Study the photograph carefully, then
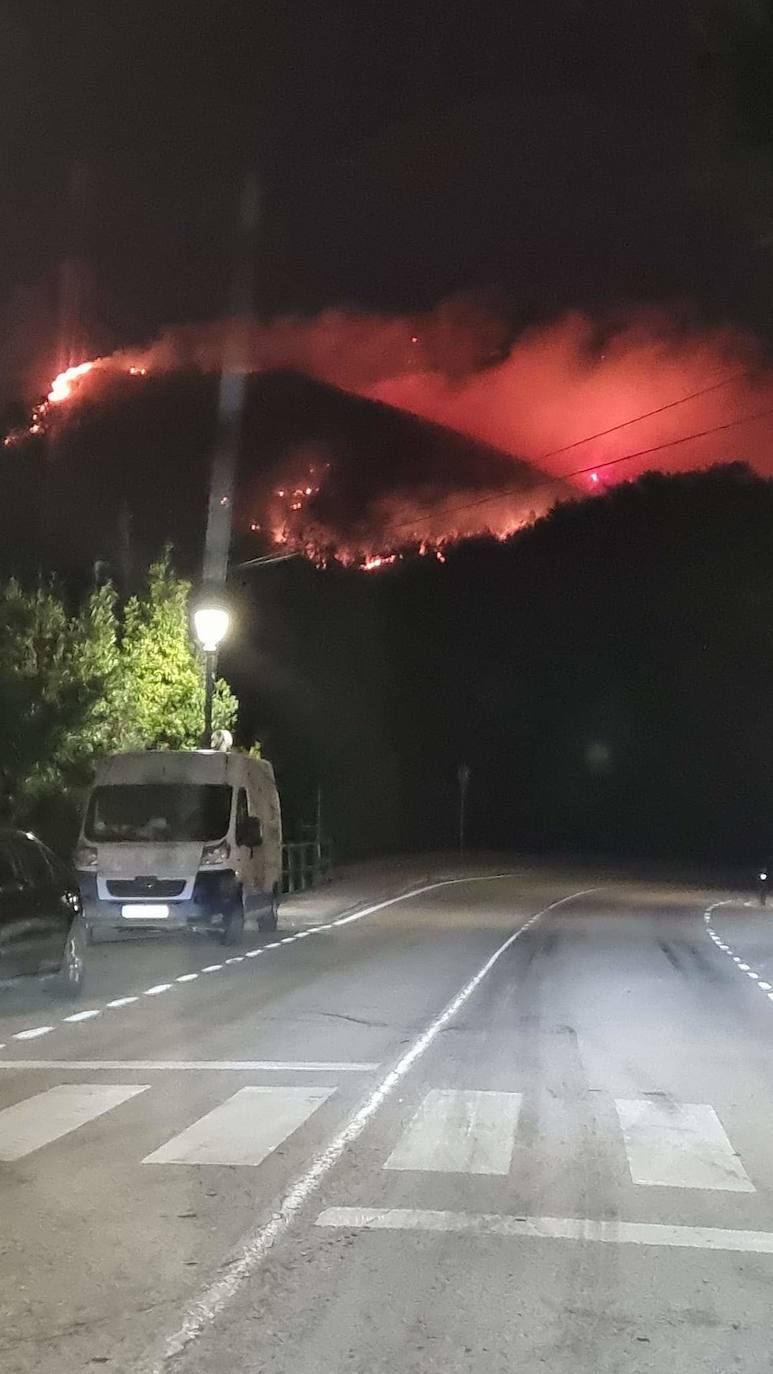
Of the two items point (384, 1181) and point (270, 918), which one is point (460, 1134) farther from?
point (270, 918)

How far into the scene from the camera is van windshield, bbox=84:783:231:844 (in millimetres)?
21344

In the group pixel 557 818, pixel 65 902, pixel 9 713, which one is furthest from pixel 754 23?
pixel 557 818

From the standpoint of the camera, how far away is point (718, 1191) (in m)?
7.90

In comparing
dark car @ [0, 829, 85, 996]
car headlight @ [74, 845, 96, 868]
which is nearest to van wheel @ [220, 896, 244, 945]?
car headlight @ [74, 845, 96, 868]

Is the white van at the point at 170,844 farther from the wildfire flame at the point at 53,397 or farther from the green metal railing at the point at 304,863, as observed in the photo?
the wildfire flame at the point at 53,397

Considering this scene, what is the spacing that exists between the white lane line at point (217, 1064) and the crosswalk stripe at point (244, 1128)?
34.9 inches

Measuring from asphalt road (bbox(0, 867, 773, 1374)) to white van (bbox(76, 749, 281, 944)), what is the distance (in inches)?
150

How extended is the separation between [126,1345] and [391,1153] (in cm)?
330

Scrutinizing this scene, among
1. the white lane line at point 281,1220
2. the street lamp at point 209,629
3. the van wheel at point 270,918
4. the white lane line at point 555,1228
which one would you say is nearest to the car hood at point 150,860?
the van wheel at point 270,918

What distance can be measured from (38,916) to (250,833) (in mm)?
7210

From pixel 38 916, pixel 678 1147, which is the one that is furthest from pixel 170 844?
pixel 678 1147

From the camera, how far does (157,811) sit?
2148cm

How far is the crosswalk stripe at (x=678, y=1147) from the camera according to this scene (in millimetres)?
8156

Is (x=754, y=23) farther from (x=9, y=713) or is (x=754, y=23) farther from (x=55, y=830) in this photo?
(x=55, y=830)
